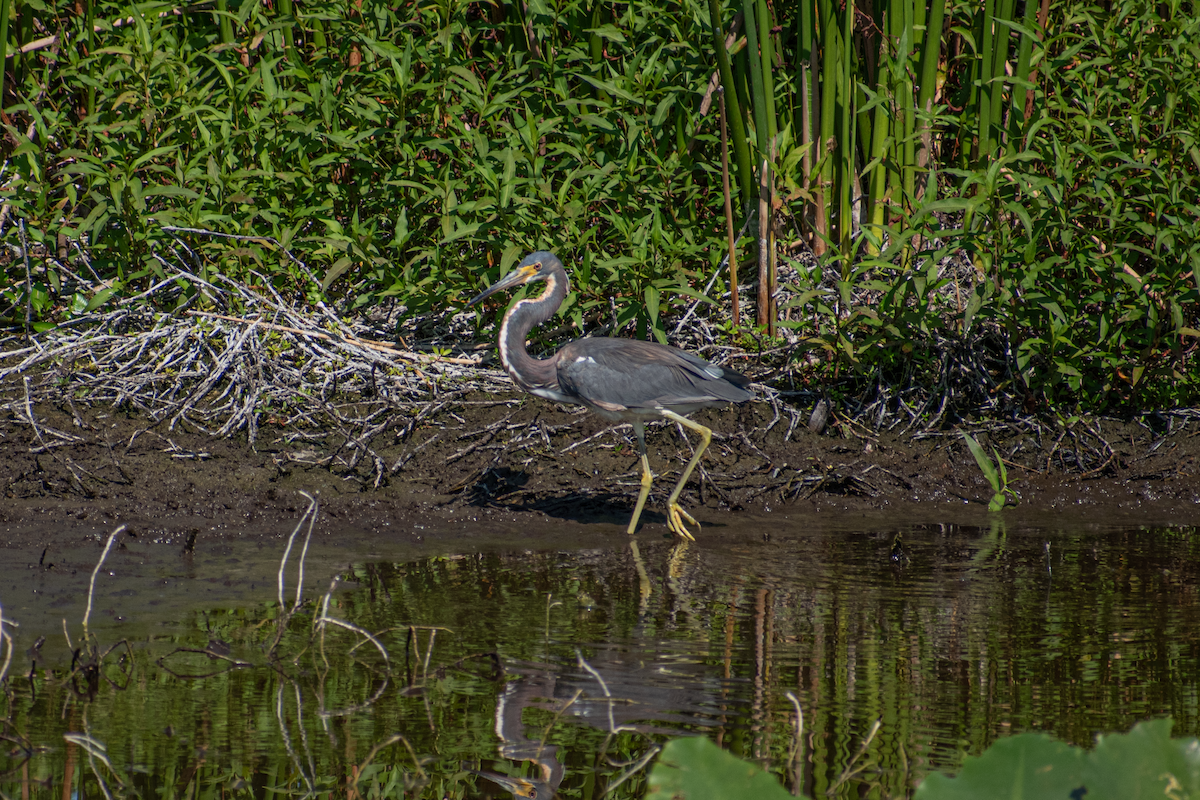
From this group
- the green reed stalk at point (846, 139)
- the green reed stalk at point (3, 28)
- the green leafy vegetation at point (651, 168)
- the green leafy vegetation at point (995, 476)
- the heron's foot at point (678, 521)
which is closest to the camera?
the green leafy vegetation at point (995, 476)

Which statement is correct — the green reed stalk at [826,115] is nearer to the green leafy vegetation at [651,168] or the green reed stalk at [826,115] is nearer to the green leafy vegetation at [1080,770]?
the green leafy vegetation at [651,168]

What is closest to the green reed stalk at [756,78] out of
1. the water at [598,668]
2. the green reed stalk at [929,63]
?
the green reed stalk at [929,63]

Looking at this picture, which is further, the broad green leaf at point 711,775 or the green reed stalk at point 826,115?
the green reed stalk at point 826,115

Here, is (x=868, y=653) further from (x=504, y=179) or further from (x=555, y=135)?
(x=555, y=135)

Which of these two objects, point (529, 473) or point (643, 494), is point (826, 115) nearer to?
point (643, 494)

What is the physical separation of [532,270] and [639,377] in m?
0.89

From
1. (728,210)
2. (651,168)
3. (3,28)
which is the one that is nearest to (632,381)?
(728,210)

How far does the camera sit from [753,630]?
161 inches

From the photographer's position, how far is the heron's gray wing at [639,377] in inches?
219

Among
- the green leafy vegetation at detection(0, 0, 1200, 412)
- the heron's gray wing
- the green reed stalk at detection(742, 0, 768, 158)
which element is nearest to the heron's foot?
the heron's gray wing

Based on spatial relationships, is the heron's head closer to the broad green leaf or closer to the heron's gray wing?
the heron's gray wing

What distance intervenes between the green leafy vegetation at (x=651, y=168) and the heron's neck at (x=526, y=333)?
32cm

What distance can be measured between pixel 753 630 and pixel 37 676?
7.20 ft

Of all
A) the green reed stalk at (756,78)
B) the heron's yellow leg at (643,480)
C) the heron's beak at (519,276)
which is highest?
the green reed stalk at (756,78)
